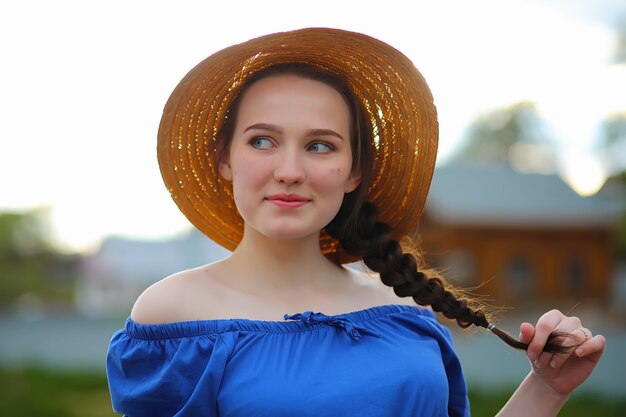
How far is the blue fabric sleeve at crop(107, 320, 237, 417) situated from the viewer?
5.74ft

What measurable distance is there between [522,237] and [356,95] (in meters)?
12.7

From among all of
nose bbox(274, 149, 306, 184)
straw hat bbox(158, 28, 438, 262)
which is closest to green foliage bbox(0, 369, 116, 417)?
straw hat bbox(158, 28, 438, 262)

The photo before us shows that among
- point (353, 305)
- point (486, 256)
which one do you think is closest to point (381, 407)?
point (353, 305)

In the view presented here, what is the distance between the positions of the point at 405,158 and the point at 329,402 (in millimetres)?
782

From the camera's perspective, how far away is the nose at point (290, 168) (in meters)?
1.82

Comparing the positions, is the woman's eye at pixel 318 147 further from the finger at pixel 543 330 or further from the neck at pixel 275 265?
the finger at pixel 543 330

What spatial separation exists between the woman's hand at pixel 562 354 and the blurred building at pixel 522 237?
455 inches

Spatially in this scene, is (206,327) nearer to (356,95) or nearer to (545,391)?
(356,95)

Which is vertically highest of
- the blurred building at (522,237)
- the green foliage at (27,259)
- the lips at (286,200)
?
the lips at (286,200)

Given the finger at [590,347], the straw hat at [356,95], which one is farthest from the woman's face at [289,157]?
the finger at [590,347]

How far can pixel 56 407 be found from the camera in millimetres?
9141

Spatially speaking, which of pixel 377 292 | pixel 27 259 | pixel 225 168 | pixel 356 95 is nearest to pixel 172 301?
pixel 225 168

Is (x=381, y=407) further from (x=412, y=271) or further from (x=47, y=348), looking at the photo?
(x=47, y=348)

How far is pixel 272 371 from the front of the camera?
176 centimetres
